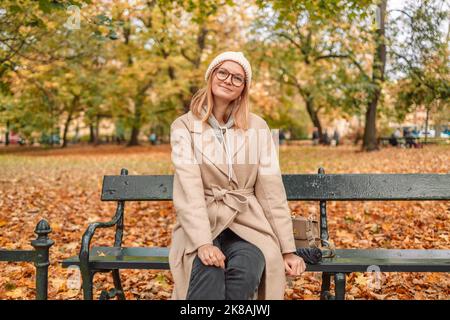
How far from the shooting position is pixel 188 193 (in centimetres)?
296

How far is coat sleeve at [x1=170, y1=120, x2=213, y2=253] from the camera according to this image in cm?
283

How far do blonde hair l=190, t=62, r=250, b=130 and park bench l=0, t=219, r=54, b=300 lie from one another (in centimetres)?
126

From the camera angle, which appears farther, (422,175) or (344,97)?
(344,97)

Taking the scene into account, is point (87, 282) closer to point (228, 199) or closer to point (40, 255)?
point (40, 255)

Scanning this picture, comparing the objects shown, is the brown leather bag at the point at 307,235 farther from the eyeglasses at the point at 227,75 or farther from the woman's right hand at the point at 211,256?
the eyeglasses at the point at 227,75

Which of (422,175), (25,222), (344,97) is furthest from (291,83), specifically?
(422,175)

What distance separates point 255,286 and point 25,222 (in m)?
5.20

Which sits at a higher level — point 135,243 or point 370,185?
point 370,185

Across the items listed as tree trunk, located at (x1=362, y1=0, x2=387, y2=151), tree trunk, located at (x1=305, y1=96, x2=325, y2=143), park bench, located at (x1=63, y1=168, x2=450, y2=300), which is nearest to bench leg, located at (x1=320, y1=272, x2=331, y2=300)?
park bench, located at (x1=63, y1=168, x2=450, y2=300)

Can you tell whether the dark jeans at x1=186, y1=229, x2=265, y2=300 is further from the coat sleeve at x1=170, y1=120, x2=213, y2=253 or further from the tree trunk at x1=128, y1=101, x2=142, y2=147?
the tree trunk at x1=128, y1=101, x2=142, y2=147

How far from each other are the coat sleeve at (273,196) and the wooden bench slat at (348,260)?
0.27 metres

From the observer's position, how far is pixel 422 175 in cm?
375
